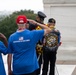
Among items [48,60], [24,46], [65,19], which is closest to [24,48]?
[24,46]

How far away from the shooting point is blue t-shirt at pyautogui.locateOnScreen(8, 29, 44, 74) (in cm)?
485

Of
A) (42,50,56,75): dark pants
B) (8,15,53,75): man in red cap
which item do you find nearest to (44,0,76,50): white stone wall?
(42,50,56,75): dark pants

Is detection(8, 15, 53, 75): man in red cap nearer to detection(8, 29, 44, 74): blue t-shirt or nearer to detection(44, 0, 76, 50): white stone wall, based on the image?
detection(8, 29, 44, 74): blue t-shirt

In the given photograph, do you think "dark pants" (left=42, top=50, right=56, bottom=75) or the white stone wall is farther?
the white stone wall

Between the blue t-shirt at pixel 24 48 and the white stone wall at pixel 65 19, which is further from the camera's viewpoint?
the white stone wall at pixel 65 19

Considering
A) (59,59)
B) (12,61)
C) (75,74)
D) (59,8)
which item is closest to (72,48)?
(59,59)

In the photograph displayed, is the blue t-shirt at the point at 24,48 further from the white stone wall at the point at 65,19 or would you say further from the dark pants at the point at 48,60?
the white stone wall at the point at 65,19

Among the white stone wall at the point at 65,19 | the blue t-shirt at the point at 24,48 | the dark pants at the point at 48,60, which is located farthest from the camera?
the white stone wall at the point at 65,19

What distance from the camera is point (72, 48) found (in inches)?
406

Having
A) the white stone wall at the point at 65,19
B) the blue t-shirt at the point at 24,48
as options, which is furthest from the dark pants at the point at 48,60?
the white stone wall at the point at 65,19

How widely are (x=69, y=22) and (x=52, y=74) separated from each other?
11.4 ft

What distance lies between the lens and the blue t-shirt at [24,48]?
485cm

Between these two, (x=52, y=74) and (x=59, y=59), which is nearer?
(x=52, y=74)

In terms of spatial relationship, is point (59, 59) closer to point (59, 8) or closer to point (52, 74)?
point (59, 8)
